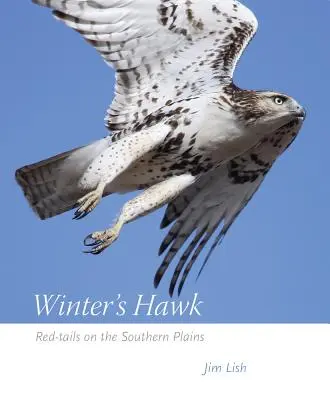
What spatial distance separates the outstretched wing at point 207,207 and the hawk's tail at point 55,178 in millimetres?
1003

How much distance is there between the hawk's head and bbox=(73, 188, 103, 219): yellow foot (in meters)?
1.19

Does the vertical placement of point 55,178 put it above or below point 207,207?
above

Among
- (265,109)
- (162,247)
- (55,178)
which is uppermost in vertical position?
(265,109)

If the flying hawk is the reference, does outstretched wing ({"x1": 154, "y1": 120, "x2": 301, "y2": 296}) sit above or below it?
below

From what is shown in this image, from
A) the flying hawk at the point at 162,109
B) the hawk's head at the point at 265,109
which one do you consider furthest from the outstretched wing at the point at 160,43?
the hawk's head at the point at 265,109

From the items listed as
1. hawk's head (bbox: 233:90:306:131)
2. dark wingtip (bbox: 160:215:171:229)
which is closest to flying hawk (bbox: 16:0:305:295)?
hawk's head (bbox: 233:90:306:131)

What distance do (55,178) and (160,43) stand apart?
1.24 metres

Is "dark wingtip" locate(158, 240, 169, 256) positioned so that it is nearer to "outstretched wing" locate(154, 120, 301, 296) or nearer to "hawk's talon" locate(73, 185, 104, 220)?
"outstretched wing" locate(154, 120, 301, 296)

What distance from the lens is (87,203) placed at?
864 cm

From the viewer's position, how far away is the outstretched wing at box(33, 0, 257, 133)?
926 cm

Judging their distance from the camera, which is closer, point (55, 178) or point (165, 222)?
point (55, 178)

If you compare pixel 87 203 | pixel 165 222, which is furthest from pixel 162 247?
pixel 87 203

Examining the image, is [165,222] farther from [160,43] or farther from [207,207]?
[160,43]

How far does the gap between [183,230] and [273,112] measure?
5.03ft
